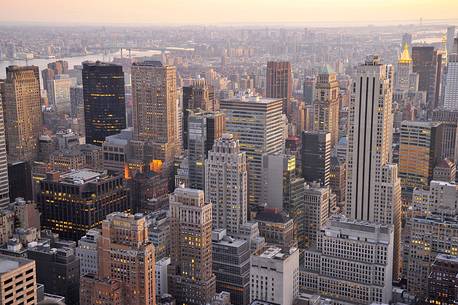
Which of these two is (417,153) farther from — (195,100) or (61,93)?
(61,93)

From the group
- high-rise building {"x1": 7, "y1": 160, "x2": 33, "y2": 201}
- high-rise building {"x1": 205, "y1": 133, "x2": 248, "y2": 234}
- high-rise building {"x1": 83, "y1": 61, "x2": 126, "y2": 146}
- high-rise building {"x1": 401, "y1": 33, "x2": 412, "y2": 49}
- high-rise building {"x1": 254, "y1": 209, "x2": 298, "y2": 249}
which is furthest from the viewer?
high-rise building {"x1": 83, "y1": 61, "x2": 126, "y2": 146}

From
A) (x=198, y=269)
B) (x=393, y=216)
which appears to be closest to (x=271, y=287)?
(x=198, y=269)

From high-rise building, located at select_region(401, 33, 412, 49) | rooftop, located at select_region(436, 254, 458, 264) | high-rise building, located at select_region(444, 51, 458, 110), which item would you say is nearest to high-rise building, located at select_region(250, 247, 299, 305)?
rooftop, located at select_region(436, 254, 458, 264)

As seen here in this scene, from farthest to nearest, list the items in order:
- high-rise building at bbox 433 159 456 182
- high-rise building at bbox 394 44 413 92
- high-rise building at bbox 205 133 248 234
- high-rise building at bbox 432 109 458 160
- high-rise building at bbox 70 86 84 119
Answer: high-rise building at bbox 394 44 413 92 → high-rise building at bbox 70 86 84 119 → high-rise building at bbox 432 109 458 160 → high-rise building at bbox 433 159 456 182 → high-rise building at bbox 205 133 248 234

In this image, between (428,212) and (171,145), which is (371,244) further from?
(171,145)

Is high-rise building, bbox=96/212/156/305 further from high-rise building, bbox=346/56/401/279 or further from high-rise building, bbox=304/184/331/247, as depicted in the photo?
high-rise building, bbox=304/184/331/247

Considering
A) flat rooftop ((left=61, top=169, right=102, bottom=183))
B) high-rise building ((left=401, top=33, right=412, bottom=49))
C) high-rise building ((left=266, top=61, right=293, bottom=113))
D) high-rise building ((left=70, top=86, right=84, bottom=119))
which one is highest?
high-rise building ((left=401, top=33, right=412, bottom=49))

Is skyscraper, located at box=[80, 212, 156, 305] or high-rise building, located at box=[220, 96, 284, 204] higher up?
high-rise building, located at box=[220, 96, 284, 204]
